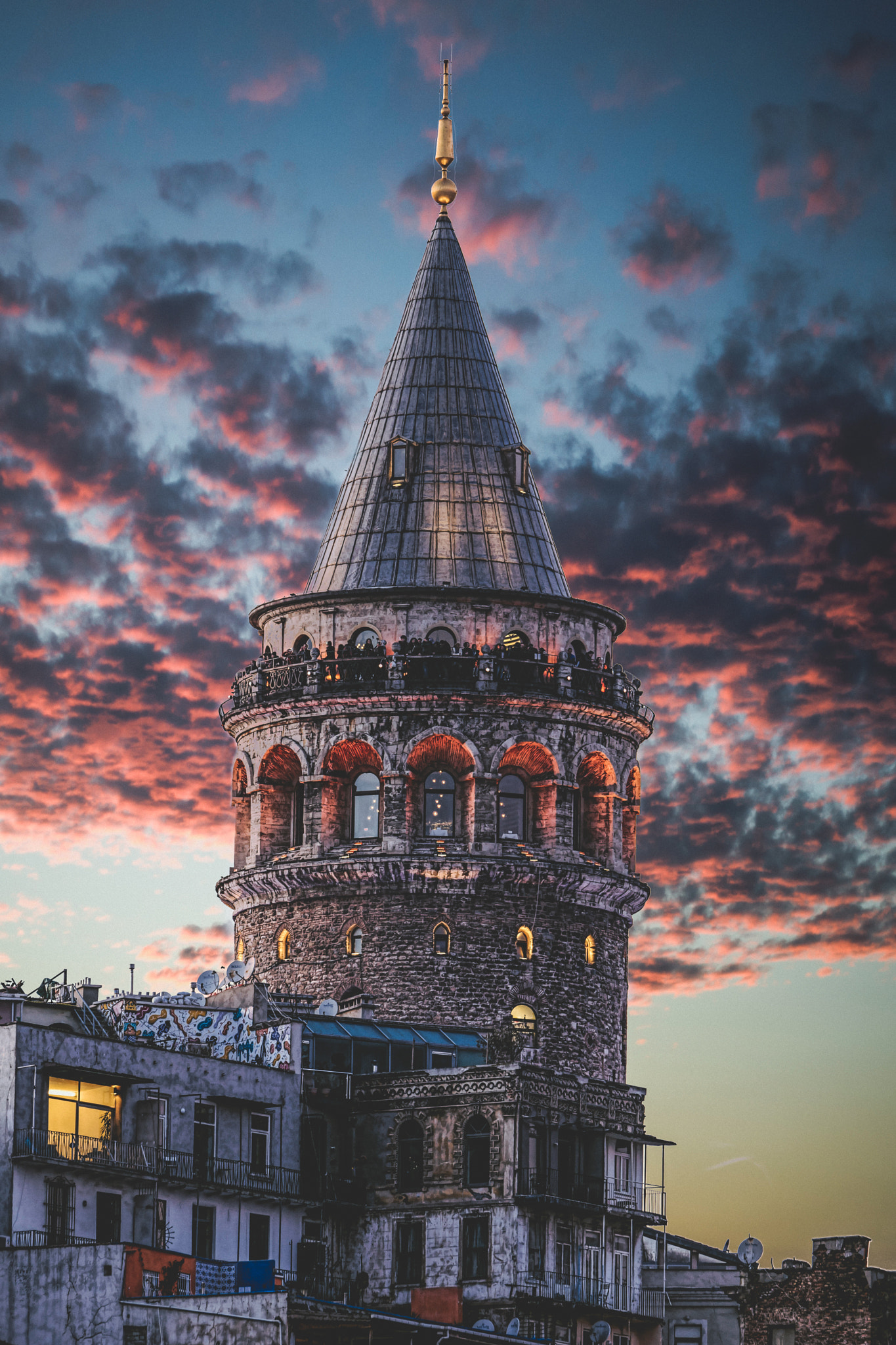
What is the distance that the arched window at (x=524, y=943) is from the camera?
92.6m

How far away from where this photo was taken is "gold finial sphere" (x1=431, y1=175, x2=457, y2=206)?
103750 millimetres

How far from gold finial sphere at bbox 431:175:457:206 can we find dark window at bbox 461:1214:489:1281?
1516 inches

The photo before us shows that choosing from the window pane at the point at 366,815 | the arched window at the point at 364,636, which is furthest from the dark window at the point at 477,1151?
the arched window at the point at 364,636

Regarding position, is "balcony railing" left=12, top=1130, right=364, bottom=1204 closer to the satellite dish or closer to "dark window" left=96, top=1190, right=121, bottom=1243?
"dark window" left=96, top=1190, right=121, bottom=1243

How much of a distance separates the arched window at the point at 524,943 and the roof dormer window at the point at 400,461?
604 inches

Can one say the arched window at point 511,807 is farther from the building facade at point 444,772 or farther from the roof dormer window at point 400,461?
the roof dormer window at point 400,461

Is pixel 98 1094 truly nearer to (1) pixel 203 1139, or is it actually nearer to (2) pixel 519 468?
(1) pixel 203 1139

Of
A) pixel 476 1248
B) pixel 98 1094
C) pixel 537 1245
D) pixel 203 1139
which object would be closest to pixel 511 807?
pixel 537 1245

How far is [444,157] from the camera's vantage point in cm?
10394

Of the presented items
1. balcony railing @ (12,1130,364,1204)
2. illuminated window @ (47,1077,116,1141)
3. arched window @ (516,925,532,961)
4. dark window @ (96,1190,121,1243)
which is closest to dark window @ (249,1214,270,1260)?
balcony railing @ (12,1130,364,1204)

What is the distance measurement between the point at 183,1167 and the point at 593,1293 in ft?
40.0

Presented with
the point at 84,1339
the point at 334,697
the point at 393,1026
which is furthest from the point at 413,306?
the point at 84,1339

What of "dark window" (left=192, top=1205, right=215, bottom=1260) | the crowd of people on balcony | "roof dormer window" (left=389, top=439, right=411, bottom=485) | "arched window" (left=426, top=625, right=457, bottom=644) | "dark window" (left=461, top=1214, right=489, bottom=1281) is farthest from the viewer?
"roof dormer window" (left=389, top=439, right=411, bottom=485)

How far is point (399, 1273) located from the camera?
8100cm
